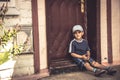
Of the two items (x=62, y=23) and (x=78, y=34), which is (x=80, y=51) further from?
(x=62, y=23)

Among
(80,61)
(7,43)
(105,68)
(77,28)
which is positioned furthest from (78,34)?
(7,43)

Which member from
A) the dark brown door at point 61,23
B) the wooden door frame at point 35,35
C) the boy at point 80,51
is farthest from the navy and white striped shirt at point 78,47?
the wooden door frame at point 35,35

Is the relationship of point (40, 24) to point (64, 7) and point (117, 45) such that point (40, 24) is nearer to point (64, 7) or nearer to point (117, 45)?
point (64, 7)

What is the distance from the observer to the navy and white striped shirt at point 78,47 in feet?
26.7

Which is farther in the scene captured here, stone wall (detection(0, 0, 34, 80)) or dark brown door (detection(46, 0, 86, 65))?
dark brown door (detection(46, 0, 86, 65))

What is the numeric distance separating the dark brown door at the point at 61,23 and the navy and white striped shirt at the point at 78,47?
361 mm

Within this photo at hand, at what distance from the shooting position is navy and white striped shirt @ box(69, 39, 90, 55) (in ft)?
26.7

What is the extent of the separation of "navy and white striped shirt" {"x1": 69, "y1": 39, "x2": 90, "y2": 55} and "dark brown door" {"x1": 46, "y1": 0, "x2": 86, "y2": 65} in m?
0.36

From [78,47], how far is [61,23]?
0.85m

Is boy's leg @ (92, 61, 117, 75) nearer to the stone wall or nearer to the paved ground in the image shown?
the paved ground

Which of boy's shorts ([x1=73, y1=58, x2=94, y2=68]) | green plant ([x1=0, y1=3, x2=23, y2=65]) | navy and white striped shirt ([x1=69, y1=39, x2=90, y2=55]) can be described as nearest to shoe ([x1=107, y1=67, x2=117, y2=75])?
boy's shorts ([x1=73, y1=58, x2=94, y2=68])

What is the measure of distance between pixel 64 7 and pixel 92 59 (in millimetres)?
1709

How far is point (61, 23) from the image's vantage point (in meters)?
8.33

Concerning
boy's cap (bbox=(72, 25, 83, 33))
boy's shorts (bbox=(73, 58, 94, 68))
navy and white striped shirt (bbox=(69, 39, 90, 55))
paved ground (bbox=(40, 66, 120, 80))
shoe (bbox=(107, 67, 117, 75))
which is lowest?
paved ground (bbox=(40, 66, 120, 80))
